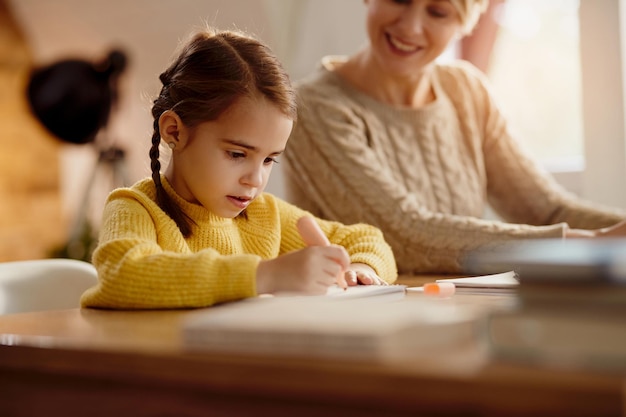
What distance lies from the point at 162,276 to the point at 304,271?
167 mm

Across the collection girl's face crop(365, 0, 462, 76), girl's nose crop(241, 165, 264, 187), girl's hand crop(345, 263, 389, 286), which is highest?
girl's face crop(365, 0, 462, 76)

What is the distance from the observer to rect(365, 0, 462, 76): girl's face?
2.00 meters

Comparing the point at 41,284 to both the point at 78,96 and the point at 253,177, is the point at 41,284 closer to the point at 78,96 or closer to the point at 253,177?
the point at 253,177

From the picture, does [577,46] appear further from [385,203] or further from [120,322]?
[120,322]

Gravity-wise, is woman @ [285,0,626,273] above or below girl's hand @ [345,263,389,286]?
above

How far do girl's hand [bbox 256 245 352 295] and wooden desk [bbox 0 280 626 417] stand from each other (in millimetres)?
145

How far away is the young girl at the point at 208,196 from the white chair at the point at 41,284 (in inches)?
9.7

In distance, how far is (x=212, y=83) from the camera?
4.39ft

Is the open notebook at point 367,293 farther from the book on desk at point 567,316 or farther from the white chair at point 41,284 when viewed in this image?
the white chair at point 41,284

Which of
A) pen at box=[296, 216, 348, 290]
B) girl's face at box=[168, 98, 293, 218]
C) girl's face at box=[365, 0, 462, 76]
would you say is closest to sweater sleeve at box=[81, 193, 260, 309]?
pen at box=[296, 216, 348, 290]

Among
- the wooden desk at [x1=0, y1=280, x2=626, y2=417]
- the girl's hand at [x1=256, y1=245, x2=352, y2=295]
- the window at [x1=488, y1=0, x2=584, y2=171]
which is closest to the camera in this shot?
the wooden desk at [x1=0, y1=280, x2=626, y2=417]

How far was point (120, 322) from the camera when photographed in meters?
0.90

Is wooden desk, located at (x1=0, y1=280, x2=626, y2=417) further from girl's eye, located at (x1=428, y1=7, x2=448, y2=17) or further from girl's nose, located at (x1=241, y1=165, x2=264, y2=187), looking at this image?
girl's eye, located at (x1=428, y1=7, x2=448, y2=17)

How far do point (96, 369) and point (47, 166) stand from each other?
12.8 feet
